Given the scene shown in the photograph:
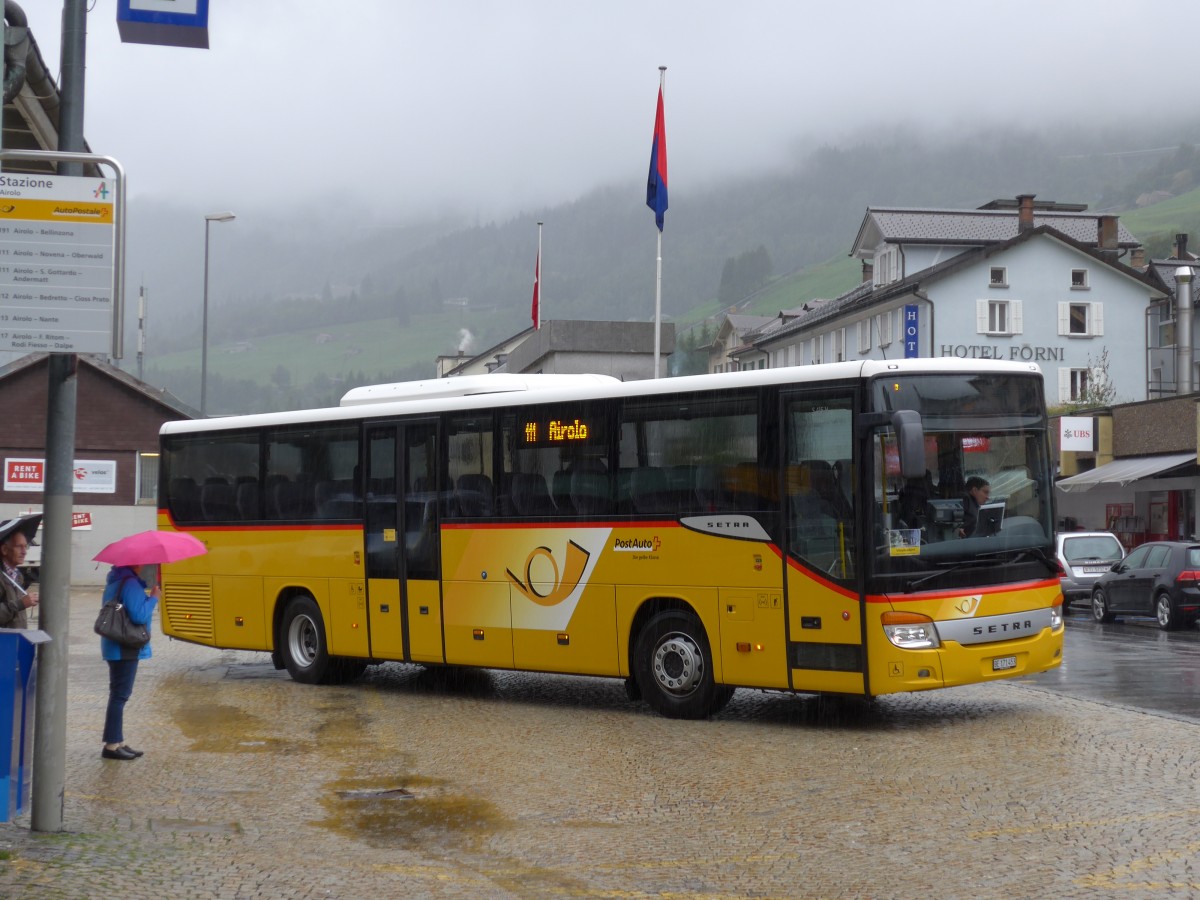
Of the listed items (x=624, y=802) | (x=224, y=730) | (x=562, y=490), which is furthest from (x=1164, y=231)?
(x=624, y=802)

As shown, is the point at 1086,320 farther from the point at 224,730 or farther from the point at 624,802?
the point at 624,802

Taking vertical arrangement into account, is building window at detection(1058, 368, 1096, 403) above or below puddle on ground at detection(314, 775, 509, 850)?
above

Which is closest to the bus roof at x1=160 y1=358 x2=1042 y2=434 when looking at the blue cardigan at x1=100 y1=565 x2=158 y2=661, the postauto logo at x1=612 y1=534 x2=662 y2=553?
the postauto logo at x1=612 y1=534 x2=662 y2=553

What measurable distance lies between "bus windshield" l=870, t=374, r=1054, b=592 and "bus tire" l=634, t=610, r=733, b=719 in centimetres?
196

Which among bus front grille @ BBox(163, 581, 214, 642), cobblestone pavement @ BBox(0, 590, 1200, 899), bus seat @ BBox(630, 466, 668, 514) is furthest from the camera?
bus front grille @ BBox(163, 581, 214, 642)

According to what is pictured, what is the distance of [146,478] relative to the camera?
4384 centimetres

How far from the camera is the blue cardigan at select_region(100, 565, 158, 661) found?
11289mm

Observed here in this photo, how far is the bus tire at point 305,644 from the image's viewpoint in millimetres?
17500

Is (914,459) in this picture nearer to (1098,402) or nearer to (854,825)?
(854,825)

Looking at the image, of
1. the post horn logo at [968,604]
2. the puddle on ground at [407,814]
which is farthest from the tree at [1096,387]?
the puddle on ground at [407,814]

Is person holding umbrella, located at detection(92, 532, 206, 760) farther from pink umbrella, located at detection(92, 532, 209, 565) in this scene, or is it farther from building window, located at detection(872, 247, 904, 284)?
building window, located at detection(872, 247, 904, 284)

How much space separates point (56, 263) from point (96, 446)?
36858 mm

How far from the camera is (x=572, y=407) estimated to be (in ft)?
48.6

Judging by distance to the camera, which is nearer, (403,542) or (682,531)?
(682,531)
